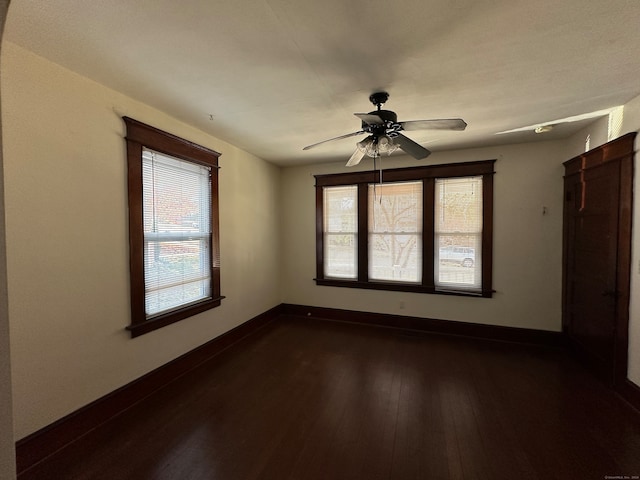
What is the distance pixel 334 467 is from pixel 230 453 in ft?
2.38

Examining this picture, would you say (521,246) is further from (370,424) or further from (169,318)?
(169,318)

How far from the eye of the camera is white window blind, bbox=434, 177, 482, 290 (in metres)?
3.81

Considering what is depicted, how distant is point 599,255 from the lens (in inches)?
110

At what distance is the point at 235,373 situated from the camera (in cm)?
294

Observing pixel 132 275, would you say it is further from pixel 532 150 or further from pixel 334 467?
pixel 532 150

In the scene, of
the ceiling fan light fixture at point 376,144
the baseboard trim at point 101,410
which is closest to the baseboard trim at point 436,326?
the baseboard trim at point 101,410

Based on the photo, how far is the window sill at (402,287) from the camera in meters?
3.81

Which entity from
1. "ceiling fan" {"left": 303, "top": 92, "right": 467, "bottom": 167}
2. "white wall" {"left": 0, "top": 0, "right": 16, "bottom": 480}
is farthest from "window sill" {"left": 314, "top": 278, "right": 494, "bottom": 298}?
"white wall" {"left": 0, "top": 0, "right": 16, "bottom": 480}

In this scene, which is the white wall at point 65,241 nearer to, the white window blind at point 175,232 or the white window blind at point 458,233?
the white window blind at point 175,232

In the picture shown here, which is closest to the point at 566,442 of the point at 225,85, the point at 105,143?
the point at 225,85

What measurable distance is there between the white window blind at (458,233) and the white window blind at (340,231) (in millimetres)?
1248

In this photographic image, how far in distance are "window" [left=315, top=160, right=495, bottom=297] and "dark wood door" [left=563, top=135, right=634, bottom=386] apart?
0.84m

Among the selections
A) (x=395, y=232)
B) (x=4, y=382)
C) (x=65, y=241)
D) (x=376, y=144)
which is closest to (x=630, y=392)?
(x=395, y=232)

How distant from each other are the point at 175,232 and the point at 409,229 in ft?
10.3
